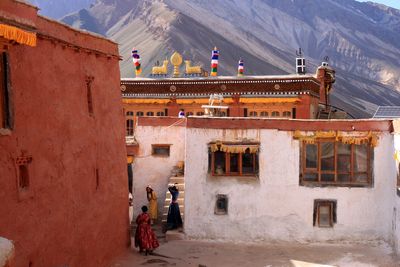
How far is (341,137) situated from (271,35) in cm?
10887

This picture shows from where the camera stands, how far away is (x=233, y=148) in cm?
1548

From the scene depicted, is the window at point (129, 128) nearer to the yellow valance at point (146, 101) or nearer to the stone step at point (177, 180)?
the yellow valance at point (146, 101)

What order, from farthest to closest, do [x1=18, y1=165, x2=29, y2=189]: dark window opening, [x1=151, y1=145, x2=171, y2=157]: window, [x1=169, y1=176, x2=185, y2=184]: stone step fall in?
[x1=151, y1=145, x2=171, y2=157]: window < [x1=169, y1=176, x2=185, y2=184]: stone step < [x1=18, y1=165, x2=29, y2=189]: dark window opening

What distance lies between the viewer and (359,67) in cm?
11069

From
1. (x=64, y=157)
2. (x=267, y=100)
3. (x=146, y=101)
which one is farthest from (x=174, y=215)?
(x=146, y=101)

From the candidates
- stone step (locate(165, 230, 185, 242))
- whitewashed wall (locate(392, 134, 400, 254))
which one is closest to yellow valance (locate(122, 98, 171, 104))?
stone step (locate(165, 230, 185, 242))

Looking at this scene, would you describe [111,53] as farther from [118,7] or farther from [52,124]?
[118,7]

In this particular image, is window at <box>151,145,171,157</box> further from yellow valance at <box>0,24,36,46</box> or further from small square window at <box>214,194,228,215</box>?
yellow valance at <box>0,24,36,46</box>

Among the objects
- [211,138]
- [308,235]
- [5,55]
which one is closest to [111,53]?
[211,138]

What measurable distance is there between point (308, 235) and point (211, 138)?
374 cm

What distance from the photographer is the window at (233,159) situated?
15477 millimetres

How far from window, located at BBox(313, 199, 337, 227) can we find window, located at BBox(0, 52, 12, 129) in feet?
30.3

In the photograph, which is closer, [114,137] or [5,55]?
[5,55]

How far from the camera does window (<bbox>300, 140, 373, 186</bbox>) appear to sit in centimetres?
1530
